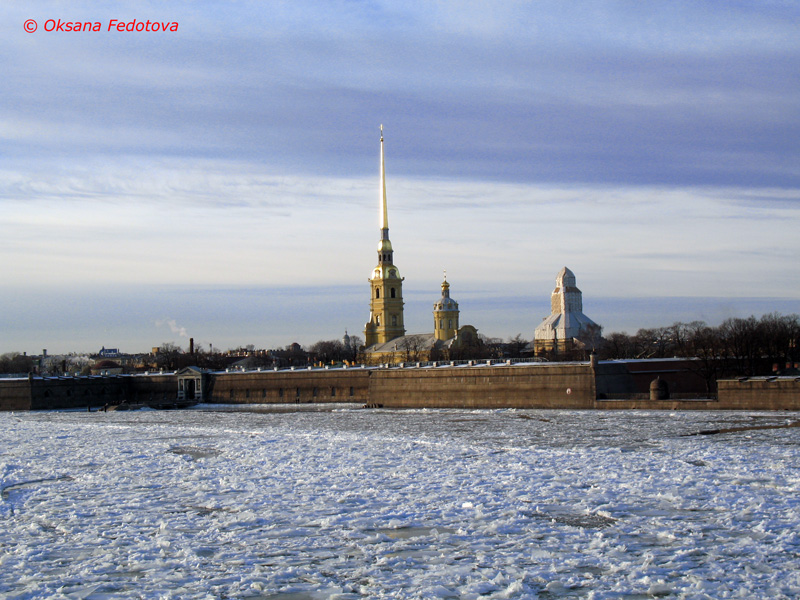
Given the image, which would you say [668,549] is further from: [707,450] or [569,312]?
[569,312]

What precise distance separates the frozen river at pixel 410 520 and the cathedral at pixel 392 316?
290ft

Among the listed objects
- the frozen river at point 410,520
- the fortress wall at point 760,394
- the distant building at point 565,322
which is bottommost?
the frozen river at point 410,520

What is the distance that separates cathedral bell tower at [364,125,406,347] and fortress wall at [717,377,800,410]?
3219 inches

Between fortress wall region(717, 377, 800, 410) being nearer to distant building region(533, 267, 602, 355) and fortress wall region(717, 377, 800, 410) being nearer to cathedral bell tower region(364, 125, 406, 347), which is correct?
distant building region(533, 267, 602, 355)

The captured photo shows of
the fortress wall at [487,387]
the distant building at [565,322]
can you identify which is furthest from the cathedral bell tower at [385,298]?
the fortress wall at [487,387]

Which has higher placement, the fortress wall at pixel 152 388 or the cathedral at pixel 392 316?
the cathedral at pixel 392 316

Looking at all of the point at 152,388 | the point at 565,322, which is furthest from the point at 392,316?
the point at 152,388

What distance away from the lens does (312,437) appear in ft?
92.4

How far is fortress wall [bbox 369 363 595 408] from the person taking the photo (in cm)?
4431

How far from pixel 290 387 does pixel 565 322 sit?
62649mm

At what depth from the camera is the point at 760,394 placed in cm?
3659

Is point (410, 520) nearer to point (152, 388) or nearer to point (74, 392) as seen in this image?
point (74, 392)

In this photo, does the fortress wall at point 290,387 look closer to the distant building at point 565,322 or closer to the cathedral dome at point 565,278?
the distant building at point 565,322

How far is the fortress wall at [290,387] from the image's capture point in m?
56.5
